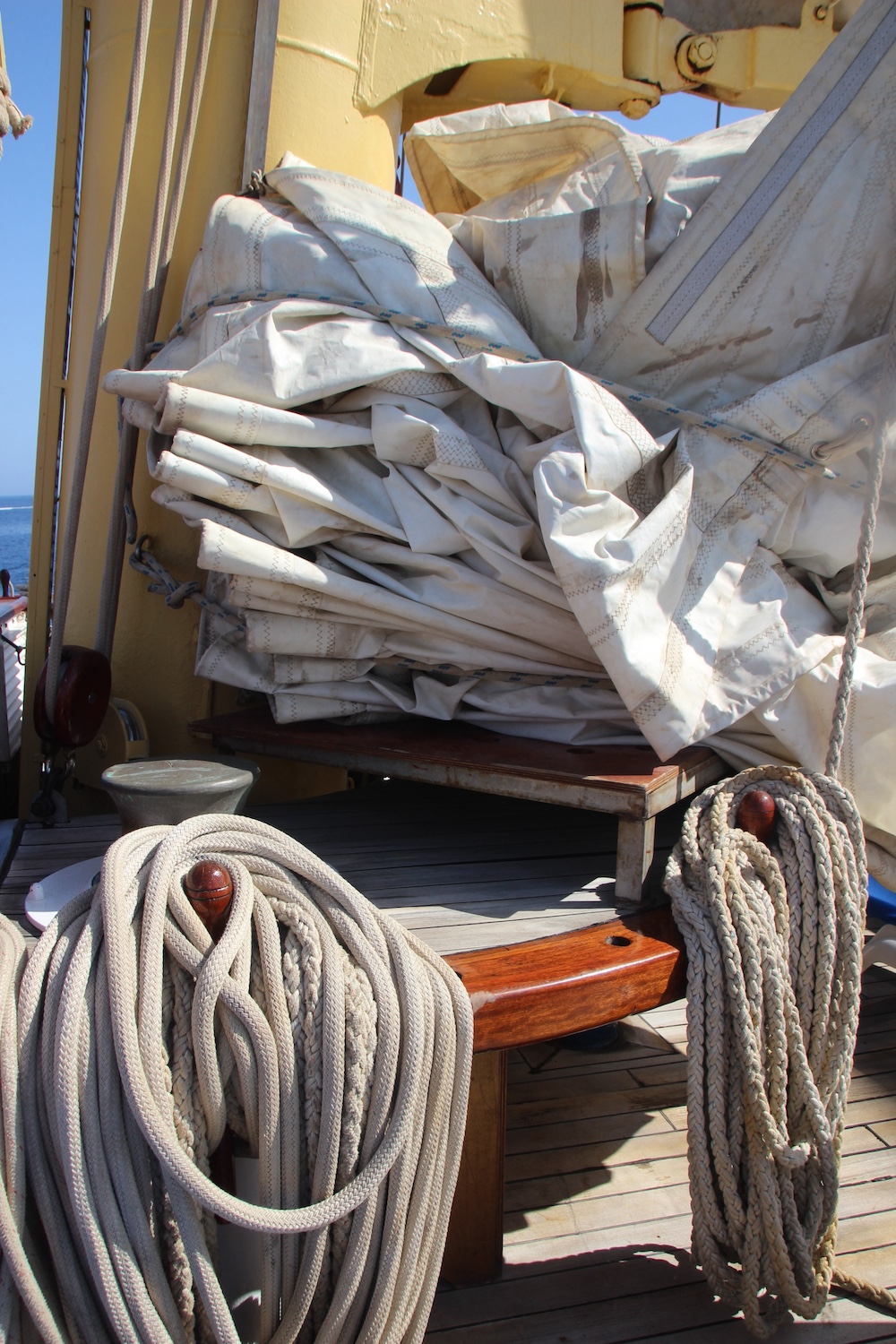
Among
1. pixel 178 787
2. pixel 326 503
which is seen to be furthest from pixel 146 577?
pixel 178 787

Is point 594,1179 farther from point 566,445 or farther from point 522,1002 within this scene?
point 566,445

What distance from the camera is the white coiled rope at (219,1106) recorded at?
3.50 feet

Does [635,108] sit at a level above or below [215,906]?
above

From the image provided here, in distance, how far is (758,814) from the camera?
1.53 meters

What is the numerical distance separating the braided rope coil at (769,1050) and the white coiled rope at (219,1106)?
405 mm

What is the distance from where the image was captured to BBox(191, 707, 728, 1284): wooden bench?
1364mm

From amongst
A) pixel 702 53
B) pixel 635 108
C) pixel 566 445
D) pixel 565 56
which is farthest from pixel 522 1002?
pixel 702 53

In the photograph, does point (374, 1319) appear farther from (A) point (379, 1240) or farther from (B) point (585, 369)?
(B) point (585, 369)

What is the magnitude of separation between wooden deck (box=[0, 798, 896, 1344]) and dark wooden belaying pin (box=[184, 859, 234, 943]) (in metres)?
0.51

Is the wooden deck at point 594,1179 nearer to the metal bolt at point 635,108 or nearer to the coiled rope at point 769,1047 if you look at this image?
the coiled rope at point 769,1047

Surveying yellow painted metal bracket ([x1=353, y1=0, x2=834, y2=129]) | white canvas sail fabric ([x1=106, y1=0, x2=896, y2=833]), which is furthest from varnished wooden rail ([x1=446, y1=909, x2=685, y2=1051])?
yellow painted metal bracket ([x1=353, y1=0, x2=834, y2=129])

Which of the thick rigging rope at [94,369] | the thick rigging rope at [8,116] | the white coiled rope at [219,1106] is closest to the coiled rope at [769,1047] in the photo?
the white coiled rope at [219,1106]

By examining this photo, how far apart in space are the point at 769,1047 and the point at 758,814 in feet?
1.10

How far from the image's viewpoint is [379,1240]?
1.17 m
